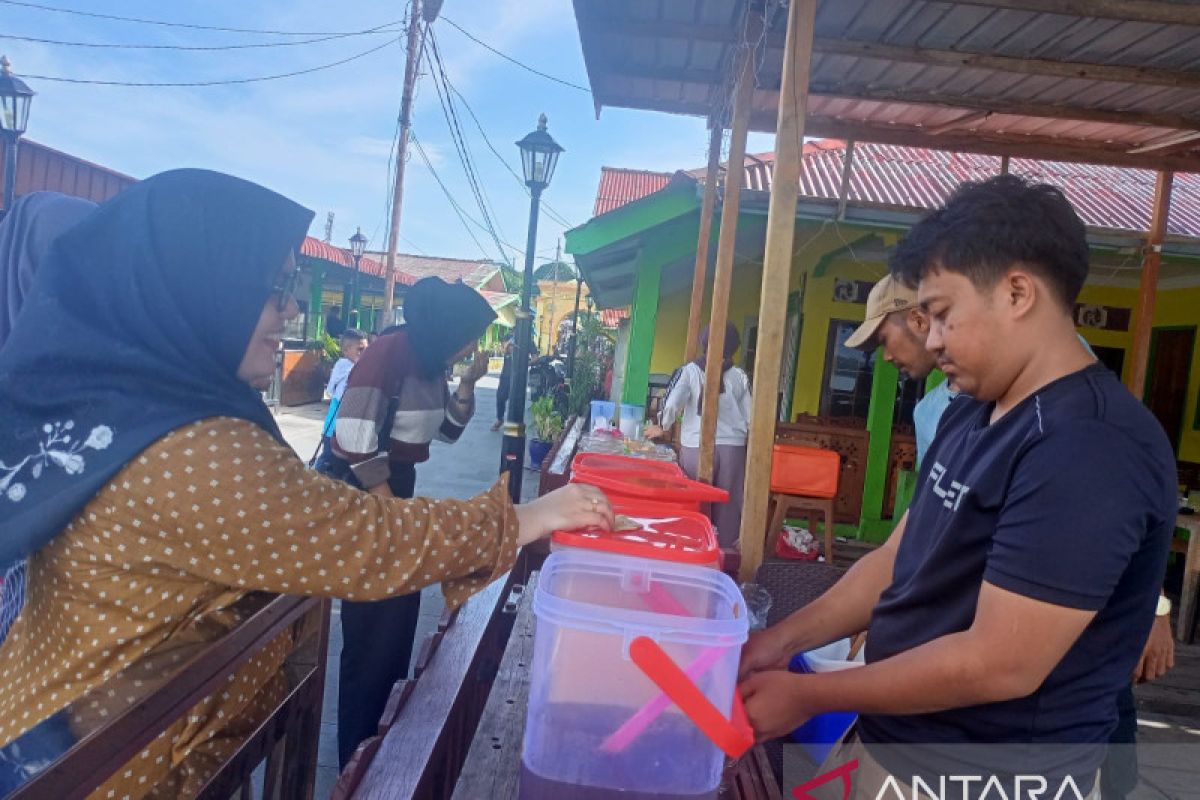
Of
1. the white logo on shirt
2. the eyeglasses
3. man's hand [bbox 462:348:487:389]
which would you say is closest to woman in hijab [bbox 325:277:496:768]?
man's hand [bbox 462:348:487:389]

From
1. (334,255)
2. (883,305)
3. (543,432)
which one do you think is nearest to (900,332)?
(883,305)

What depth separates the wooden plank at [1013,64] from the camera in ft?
12.4

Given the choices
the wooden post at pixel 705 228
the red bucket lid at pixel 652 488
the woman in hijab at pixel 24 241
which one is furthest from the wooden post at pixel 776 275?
the wooden post at pixel 705 228

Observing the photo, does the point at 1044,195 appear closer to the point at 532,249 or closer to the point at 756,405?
the point at 756,405

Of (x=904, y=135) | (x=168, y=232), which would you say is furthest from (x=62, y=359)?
(x=904, y=135)

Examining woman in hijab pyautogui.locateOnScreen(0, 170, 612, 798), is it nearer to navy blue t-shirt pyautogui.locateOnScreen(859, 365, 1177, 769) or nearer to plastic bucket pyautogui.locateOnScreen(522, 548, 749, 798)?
plastic bucket pyautogui.locateOnScreen(522, 548, 749, 798)

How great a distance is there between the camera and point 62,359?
1.21 m

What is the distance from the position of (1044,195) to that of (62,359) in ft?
5.20

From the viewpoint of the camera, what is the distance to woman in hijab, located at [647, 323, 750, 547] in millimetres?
5961

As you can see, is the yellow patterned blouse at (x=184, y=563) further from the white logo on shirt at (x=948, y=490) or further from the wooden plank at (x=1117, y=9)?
the wooden plank at (x=1117, y=9)

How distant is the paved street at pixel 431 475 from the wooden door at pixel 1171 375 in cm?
784

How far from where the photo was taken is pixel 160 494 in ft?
3.90

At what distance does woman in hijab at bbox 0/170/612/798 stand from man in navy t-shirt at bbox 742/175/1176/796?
703 mm

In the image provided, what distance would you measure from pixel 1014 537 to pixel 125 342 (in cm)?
137
